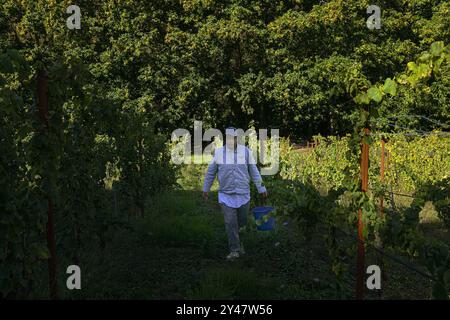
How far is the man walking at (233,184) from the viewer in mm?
5566

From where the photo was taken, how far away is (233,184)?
5.57 meters

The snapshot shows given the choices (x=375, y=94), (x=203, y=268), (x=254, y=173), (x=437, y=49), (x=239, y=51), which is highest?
(x=239, y=51)

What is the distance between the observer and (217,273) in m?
4.64

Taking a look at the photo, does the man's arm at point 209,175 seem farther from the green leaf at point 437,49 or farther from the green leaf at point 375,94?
the green leaf at point 437,49

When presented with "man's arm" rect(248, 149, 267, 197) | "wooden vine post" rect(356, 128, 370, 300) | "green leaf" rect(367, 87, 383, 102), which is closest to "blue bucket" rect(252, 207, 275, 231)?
"man's arm" rect(248, 149, 267, 197)

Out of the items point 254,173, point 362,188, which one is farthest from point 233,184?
point 362,188

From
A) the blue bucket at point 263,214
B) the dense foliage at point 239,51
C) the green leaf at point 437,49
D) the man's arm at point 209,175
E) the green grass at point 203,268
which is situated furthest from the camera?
the dense foliage at point 239,51

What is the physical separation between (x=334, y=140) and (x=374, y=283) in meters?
7.41

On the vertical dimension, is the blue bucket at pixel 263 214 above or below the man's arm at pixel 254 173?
below

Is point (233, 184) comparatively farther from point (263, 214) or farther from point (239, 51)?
point (239, 51)

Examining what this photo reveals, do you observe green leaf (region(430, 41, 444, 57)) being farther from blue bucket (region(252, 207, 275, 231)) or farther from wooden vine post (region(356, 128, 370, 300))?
blue bucket (region(252, 207, 275, 231))

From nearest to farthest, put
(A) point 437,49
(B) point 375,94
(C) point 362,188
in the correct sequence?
(A) point 437,49
(B) point 375,94
(C) point 362,188

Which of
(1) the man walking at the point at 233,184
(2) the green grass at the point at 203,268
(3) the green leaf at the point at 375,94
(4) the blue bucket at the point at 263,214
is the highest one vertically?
(3) the green leaf at the point at 375,94

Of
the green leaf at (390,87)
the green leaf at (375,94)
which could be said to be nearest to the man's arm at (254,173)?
the green leaf at (375,94)
